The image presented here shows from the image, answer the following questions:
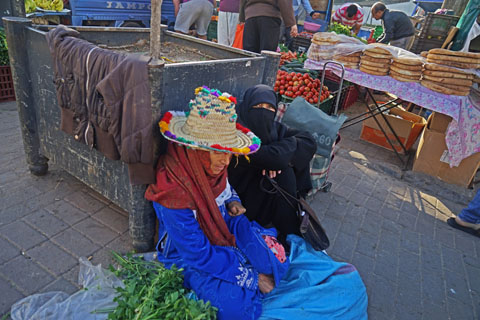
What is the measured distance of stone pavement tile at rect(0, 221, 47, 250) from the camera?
2.56m

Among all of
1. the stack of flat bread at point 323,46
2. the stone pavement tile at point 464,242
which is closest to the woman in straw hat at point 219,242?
the stone pavement tile at point 464,242

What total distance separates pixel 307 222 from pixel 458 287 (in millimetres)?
1530

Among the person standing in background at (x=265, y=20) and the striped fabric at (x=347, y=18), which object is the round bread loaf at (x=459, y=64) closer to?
the person standing in background at (x=265, y=20)

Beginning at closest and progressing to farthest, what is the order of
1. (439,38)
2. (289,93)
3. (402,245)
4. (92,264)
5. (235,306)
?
1. (235,306)
2. (92,264)
3. (402,245)
4. (289,93)
5. (439,38)

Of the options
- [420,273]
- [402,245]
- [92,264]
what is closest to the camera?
[92,264]

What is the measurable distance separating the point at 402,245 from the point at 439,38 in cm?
808

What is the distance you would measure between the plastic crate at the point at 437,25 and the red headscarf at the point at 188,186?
9503 millimetres

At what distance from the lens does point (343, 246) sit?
3.22 metres

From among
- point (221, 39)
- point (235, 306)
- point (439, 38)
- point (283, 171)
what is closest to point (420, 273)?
point (283, 171)

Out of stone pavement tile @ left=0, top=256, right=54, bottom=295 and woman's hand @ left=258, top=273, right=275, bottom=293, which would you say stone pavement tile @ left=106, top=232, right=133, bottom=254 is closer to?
stone pavement tile @ left=0, top=256, right=54, bottom=295

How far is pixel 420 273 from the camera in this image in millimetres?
3039

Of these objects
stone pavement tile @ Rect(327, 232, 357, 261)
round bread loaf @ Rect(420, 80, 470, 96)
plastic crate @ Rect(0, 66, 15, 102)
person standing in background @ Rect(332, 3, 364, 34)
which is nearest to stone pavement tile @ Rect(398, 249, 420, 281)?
stone pavement tile @ Rect(327, 232, 357, 261)

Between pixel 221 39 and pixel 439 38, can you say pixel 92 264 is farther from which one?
pixel 439 38

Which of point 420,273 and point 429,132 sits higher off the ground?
point 429,132
